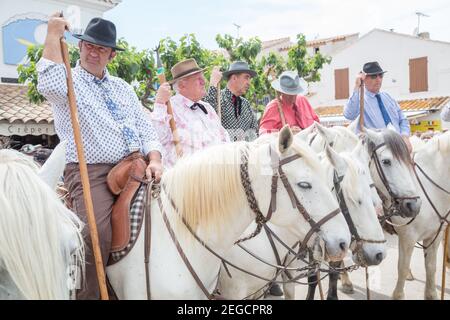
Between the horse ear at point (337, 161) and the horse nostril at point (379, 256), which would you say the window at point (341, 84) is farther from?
the horse nostril at point (379, 256)

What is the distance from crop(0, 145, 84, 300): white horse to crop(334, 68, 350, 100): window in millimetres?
26381

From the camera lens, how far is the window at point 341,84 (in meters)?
26.0

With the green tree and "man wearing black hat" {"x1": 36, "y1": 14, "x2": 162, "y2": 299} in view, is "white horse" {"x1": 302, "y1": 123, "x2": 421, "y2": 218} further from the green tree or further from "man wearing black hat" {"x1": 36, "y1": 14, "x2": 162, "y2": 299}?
the green tree

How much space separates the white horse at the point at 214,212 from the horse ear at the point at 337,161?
3.19ft

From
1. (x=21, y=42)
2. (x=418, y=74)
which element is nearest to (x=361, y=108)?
(x=21, y=42)

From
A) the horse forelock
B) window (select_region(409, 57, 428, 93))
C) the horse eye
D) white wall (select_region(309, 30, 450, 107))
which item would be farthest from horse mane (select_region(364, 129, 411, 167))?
window (select_region(409, 57, 428, 93))

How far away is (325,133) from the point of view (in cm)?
378

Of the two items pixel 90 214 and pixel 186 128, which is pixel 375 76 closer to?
pixel 186 128

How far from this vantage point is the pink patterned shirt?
368 cm

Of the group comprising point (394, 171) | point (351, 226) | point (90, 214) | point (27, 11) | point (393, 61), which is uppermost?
point (27, 11)

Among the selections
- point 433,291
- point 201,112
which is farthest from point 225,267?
point 433,291

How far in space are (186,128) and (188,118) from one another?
0.39 ft
